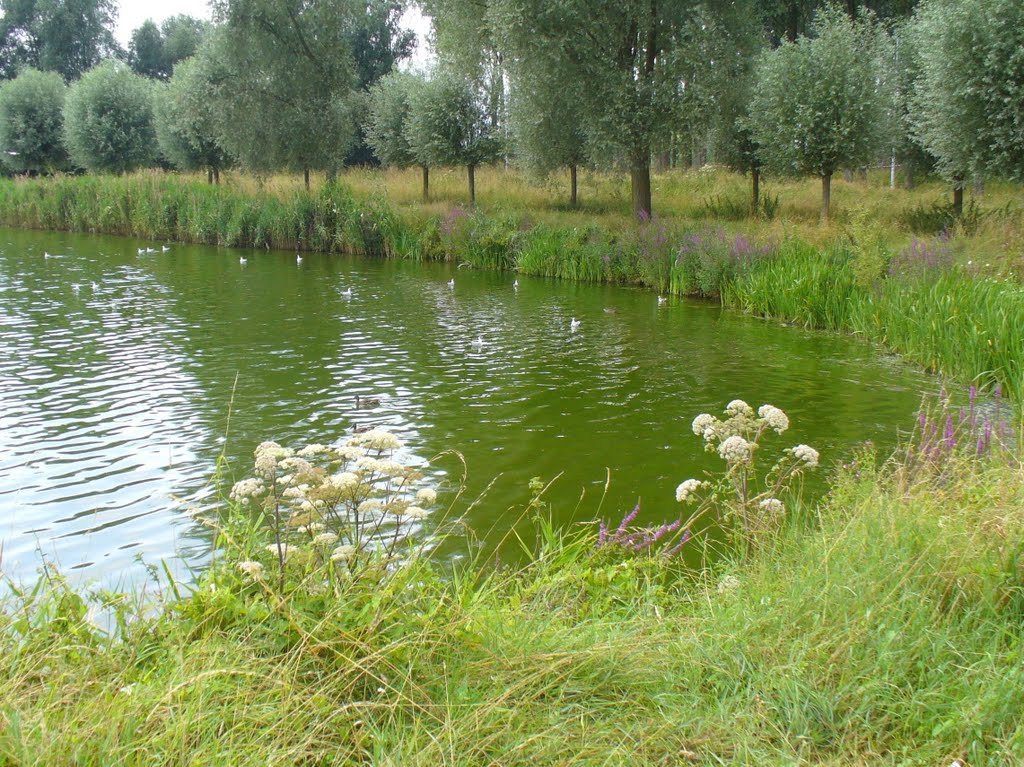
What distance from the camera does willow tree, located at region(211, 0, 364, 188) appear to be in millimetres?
30688

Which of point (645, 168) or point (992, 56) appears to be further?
point (645, 168)

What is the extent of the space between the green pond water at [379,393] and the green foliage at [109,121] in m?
26.7

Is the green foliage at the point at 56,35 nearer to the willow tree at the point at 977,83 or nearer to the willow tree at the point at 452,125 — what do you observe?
the willow tree at the point at 452,125

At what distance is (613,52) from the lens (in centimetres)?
2206

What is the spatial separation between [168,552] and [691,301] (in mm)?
14016

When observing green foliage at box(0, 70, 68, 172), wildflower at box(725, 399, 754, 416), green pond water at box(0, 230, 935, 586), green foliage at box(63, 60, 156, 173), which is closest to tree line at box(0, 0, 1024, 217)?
green foliage at box(63, 60, 156, 173)

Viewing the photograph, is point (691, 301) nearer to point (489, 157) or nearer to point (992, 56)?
point (992, 56)

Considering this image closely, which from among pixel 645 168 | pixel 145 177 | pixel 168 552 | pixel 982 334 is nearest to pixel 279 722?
pixel 168 552

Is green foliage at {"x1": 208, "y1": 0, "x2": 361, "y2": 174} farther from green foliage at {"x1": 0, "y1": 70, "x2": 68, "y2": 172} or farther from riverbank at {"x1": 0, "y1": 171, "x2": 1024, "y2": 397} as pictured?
green foliage at {"x1": 0, "y1": 70, "x2": 68, "y2": 172}

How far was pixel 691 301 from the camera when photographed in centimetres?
1808

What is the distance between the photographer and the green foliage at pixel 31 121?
47.1 m

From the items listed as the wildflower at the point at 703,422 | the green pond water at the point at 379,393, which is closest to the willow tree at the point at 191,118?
the green pond water at the point at 379,393

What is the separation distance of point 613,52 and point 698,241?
22.5ft

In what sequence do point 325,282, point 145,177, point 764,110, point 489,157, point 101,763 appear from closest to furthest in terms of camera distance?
point 101,763
point 325,282
point 764,110
point 489,157
point 145,177
